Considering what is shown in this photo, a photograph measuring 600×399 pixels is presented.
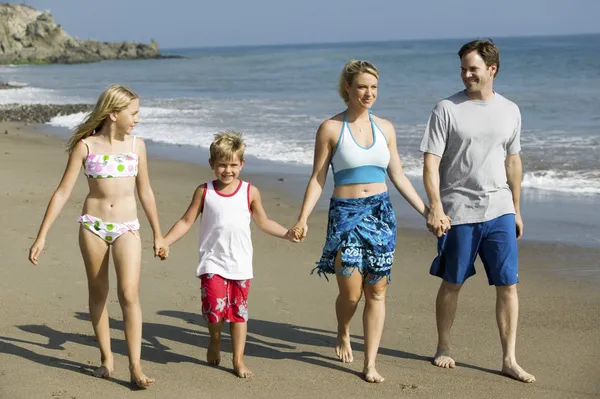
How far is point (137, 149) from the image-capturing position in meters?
4.79

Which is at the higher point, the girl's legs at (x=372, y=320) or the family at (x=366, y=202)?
the family at (x=366, y=202)

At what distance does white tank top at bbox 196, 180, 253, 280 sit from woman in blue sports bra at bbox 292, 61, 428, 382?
32cm

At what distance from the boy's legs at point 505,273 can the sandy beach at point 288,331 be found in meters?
0.12

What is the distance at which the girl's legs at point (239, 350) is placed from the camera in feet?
16.0

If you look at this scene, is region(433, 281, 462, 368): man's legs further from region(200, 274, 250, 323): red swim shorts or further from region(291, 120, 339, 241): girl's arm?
region(200, 274, 250, 323): red swim shorts

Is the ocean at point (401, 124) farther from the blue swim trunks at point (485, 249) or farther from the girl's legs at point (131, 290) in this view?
the girl's legs at point (131, 290)

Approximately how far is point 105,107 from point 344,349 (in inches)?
77.8

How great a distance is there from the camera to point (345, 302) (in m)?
5.01

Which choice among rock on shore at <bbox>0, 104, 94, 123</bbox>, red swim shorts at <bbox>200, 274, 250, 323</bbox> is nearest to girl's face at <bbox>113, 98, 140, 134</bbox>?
red swim shorts at <bbox>200, 274, 250, 323</bbox>

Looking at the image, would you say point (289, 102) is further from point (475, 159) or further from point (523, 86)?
point (475, 159)

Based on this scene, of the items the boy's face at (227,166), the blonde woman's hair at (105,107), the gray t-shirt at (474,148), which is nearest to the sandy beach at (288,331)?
the gray t-shirt at (474,148)

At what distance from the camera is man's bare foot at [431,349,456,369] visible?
5086mm

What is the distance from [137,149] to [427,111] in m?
20.3

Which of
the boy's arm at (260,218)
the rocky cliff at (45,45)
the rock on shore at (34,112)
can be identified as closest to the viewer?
the boy's arm at (260,218)
